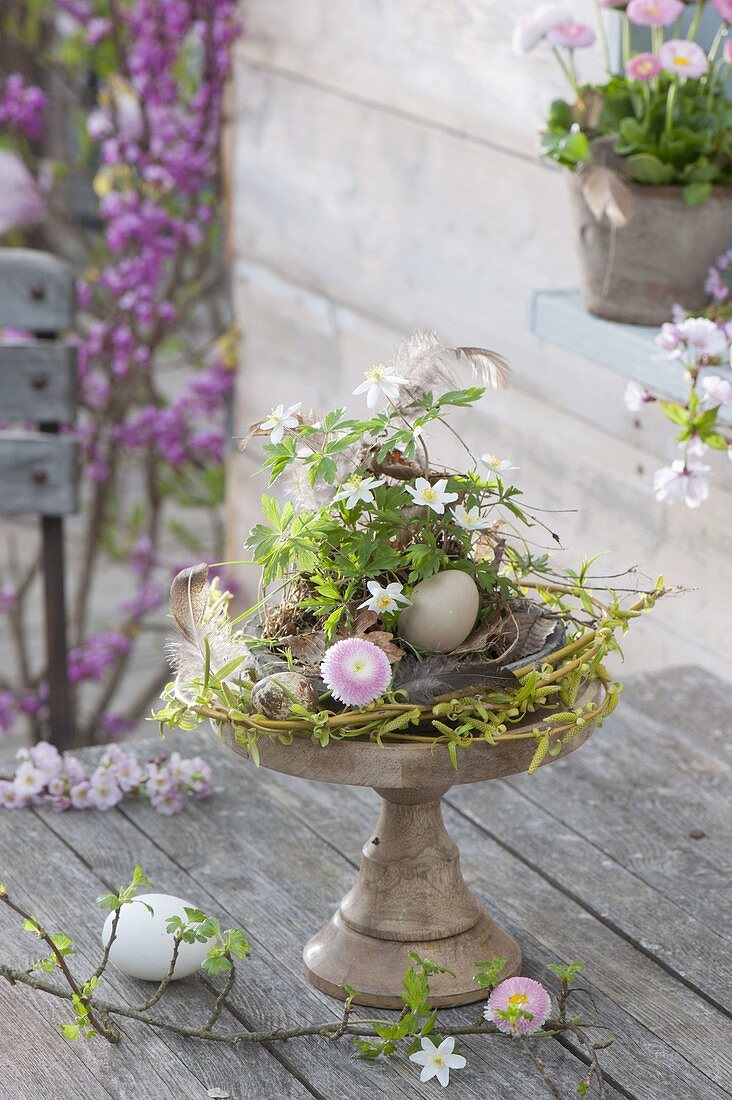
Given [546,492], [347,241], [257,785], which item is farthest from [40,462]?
[257,785]

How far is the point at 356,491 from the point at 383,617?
97mm

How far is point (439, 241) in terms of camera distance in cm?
233

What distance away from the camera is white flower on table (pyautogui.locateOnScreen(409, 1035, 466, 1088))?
107cm

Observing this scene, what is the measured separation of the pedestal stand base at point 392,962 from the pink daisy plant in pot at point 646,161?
2.65 ft

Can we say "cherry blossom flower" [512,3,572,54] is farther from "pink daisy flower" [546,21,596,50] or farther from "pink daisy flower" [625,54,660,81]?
"pink daisy flower" [625,54,660,81]

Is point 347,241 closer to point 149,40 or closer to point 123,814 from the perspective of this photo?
point 149,40

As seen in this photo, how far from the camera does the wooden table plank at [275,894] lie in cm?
108

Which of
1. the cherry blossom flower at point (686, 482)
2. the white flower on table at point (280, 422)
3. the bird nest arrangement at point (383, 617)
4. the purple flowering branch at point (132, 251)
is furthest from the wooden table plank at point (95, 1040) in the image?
the purple flowering branch at point (132, 251)

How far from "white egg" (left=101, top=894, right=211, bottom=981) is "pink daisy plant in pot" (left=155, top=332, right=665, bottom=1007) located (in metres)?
0.12

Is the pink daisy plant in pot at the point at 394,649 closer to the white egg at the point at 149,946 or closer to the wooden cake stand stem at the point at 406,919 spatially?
the wooden cake stand stem at the point at 406,919

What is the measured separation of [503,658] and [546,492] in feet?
3.69

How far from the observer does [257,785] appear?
5.10 feet

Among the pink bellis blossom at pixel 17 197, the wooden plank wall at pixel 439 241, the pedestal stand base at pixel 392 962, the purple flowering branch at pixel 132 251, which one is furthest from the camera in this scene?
the pink bellis blossom at pixel 17 197

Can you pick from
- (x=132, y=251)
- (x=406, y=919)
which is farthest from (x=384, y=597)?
(x=132, y=251)
